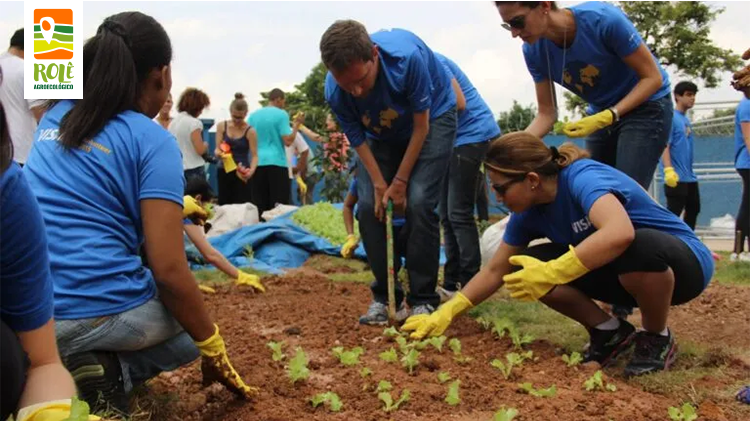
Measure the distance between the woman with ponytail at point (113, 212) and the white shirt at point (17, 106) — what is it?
2505mm

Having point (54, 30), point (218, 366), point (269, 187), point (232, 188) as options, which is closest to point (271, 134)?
point (269, 187)

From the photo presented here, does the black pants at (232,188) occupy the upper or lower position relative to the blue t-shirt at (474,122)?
lower

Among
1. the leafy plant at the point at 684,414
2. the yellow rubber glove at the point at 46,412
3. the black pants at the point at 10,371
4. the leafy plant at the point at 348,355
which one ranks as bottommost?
the leafy plant at the point at 348,355

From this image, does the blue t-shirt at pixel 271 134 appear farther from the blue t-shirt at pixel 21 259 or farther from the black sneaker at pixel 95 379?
the blue t-shirt at pixel 21 259

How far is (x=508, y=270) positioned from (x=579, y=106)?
1641 centimetres

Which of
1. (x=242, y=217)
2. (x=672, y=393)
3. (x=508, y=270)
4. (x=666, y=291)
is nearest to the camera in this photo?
(x=672, y=393)

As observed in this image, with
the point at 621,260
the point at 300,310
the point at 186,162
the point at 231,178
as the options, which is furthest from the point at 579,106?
the point at 621,260

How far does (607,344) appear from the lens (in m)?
3.60

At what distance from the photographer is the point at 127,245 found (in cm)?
263

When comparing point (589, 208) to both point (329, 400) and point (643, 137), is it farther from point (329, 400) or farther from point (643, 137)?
point (329, 400)

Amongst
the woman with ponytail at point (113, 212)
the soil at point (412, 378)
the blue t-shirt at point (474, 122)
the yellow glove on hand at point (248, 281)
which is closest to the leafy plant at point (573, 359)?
the soil at point (412, 378)

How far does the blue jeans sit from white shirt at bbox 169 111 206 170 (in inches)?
214

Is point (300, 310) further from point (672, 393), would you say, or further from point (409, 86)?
point (672, 393)

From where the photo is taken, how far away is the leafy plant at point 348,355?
11.3ft
